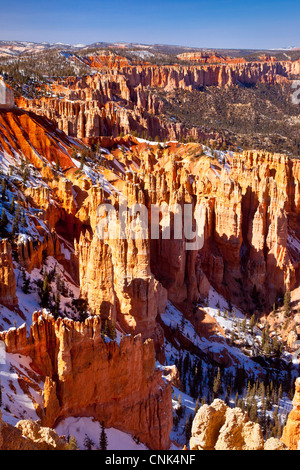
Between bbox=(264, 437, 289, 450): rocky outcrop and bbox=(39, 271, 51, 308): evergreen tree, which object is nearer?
bbox=(264, 437, 289, 450): rocky outcrop

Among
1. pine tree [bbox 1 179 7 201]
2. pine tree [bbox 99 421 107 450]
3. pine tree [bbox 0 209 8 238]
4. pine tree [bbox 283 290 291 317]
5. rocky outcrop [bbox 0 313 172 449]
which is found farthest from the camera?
pine tree [bbox 283 290 291 317]

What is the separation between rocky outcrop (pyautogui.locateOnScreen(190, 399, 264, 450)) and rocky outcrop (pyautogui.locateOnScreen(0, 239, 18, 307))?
12830mm

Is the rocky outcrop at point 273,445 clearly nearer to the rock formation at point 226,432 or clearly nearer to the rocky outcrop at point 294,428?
the rock formation at point 226,432

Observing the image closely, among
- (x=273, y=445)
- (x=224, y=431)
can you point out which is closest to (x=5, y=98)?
(x=224, y=431)

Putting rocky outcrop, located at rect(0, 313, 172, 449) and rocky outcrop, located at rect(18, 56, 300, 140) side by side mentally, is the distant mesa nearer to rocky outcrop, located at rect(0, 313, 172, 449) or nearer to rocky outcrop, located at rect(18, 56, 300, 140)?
rocky outcrop, located at rect(18, 56, 300, 140)

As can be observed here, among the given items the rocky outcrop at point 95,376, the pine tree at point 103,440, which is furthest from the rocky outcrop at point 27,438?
the pine tree at point 103,440

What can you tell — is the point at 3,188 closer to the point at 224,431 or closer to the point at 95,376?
the point at 95,376

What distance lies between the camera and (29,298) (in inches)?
878

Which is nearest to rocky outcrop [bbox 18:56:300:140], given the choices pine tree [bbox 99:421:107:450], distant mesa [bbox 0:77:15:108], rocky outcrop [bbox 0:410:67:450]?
distant mesa [bbox 0:77:15:108]

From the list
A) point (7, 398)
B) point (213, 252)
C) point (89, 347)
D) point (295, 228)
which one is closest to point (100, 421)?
point (89, 347)

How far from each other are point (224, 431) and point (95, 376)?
27.5 ft

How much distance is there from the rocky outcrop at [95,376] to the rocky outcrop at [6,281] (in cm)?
412

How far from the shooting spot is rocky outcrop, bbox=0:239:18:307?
2003 centimetres

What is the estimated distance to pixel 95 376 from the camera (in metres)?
17.0
